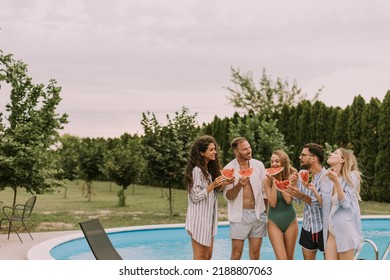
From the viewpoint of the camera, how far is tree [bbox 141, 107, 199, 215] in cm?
1442

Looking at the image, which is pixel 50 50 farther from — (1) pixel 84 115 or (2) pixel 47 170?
(2) pixel 47 170

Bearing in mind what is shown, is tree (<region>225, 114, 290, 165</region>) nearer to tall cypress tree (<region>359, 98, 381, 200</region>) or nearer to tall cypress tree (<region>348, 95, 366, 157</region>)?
tall cypress tree (<region>359, 98, 381, 200</region>)

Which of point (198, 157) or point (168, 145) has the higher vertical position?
point (168, 145)

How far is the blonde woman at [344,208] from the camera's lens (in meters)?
5.06

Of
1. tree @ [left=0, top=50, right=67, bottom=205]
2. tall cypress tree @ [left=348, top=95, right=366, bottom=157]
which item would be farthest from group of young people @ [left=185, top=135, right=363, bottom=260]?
tall cypress tree @ [left=348, top=95, right=366, bottom=157]

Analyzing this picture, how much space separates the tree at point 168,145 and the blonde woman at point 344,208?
9.24 metres

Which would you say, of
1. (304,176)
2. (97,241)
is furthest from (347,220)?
(97,241)

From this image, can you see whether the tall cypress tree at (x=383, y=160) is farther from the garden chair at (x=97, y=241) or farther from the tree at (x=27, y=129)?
the garden chair at (x=97, y=241)

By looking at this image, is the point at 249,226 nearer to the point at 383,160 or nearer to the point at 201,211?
the point at 201,211

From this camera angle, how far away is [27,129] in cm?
1246

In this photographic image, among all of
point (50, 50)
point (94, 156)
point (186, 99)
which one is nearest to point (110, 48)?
point (50, 50)

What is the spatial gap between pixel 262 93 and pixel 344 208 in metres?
34.7

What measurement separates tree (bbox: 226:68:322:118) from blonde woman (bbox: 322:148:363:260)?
34.1 meters
